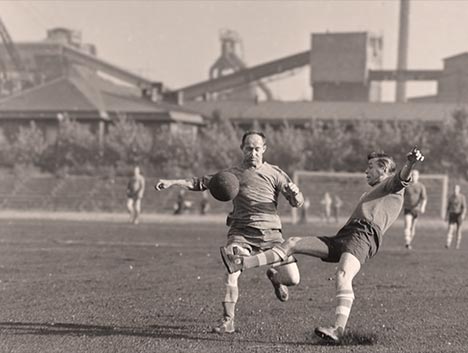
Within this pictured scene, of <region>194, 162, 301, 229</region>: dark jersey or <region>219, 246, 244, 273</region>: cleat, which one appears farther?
<region>194, 162, 301, 229</region>: dark jersey

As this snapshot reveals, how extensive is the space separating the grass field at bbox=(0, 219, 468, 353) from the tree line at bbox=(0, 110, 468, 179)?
3922 centimetres

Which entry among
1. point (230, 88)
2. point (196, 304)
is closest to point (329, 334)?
point (196, 304)

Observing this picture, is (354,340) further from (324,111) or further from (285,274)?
(324,111)

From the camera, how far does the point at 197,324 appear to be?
841 cm

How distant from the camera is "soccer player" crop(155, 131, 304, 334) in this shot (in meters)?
7.88

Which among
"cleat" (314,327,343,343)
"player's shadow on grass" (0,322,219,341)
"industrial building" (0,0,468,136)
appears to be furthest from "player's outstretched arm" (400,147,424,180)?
"industrial building" (0,0,468,136)

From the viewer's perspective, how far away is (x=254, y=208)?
7.97m

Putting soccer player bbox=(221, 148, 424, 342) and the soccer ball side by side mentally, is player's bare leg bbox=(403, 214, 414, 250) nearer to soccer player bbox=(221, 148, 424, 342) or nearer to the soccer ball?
soccer player bbox=(221, 148, 424, 342)

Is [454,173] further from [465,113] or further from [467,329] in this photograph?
[467,329]

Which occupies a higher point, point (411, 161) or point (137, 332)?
point (411, 161)

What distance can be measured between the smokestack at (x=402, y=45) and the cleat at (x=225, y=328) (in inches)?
2701

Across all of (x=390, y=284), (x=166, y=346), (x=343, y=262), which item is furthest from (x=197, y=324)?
(x=390, y=284)

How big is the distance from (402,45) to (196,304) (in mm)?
69478

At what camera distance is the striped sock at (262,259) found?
7363mm
